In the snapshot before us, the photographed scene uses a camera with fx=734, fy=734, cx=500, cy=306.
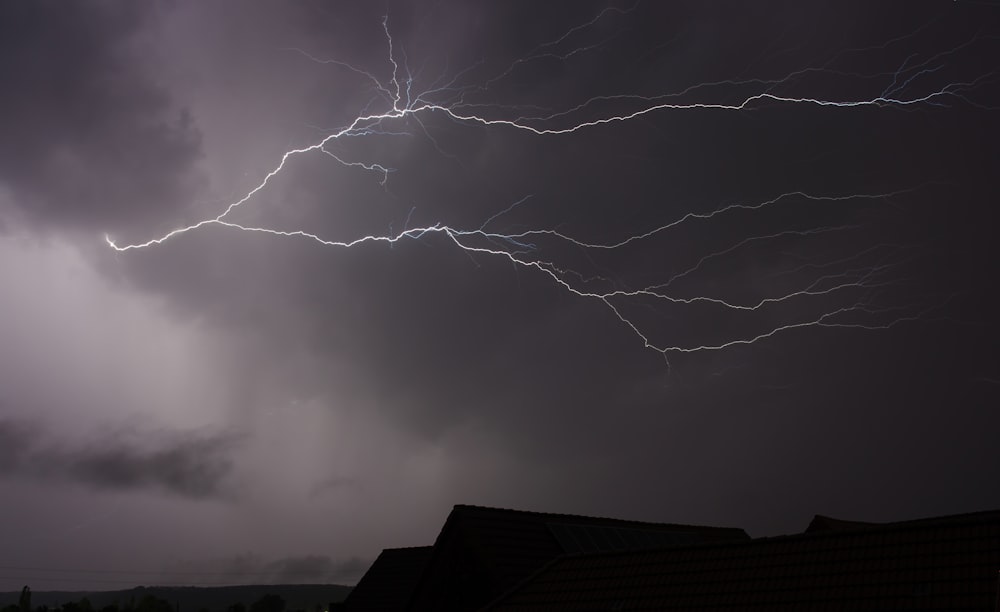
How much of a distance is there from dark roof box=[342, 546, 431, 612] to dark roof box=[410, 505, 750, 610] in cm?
382

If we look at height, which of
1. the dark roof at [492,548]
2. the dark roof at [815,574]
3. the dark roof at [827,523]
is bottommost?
the dark roof at [815,574]

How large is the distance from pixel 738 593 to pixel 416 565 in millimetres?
15278

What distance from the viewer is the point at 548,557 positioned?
19.6 metres

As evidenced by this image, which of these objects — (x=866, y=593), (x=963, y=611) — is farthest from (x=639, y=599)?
(x=963, y=611)

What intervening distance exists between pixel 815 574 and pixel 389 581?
16.9m

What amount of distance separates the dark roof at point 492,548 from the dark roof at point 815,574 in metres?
3.02

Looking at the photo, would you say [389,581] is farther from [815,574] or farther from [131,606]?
[131,606]

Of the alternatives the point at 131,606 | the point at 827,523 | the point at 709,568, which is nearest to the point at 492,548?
the point at 709,568

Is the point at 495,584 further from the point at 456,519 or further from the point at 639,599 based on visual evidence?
the point at 639,599

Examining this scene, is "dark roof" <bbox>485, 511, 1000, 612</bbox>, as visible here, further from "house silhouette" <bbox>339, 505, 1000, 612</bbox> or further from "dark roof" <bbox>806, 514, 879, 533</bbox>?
"dark roof" <bbox>806, 514, 879, 533</bbox>

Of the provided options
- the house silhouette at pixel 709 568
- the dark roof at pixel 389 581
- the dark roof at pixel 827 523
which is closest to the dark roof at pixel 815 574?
the house silhouette at pixel 709 568

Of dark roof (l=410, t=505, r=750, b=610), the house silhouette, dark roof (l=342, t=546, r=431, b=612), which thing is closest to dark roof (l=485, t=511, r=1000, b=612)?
the house silhouette

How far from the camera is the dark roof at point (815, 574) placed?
1020cm

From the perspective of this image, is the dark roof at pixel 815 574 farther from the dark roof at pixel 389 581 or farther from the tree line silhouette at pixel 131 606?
the tree line silhouette at pixel 131 606
